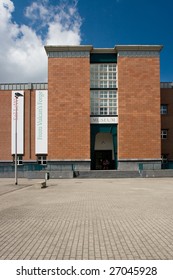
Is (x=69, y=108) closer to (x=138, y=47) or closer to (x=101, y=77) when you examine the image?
(x=101, y=77)

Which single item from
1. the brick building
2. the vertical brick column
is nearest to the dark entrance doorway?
the brick building

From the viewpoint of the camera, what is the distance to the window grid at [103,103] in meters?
36.6

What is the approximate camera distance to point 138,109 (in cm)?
3547

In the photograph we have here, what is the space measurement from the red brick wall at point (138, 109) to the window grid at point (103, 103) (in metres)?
1.33

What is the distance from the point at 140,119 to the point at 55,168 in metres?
12.7

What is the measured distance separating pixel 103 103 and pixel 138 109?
474cm

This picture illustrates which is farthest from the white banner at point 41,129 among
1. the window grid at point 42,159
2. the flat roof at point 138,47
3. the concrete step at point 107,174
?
the flat roof at point 138,47

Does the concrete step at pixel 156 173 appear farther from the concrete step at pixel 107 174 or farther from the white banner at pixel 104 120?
the white banner at pixel 104 120

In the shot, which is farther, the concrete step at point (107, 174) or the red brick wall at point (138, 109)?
the red brick wall at point (138, 109)

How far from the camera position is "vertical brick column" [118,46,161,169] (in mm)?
35188

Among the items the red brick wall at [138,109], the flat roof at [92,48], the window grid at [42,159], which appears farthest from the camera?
the window grid at [42,159]

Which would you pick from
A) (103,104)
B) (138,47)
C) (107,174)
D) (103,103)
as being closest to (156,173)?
(107,174)

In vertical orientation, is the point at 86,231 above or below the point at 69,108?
below
